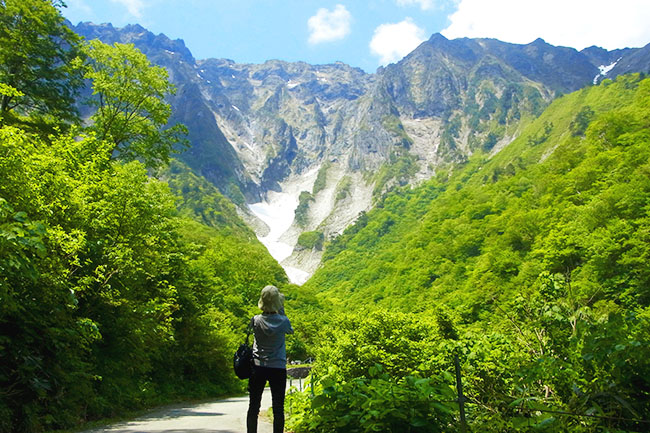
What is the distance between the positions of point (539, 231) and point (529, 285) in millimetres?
15288

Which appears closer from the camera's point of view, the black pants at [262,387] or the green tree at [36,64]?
the black pants at [262,387]

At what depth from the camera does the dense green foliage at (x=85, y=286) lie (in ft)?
22.1

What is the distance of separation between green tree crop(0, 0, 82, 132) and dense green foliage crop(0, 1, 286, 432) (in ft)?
0.53

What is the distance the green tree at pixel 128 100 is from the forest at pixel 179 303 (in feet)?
0.28

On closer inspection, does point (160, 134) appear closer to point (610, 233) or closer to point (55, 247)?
point (55, 247)

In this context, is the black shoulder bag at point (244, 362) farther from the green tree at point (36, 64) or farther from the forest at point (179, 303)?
the green tree at point (36, 64)

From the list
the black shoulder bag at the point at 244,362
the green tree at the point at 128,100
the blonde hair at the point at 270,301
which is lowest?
the black shoulder bag at the point at 244,362

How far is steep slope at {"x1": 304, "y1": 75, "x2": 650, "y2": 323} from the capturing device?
1417 inches

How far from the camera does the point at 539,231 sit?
56875 mm

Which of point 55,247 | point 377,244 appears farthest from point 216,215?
point 55,247

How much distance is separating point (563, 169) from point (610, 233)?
38096 mm

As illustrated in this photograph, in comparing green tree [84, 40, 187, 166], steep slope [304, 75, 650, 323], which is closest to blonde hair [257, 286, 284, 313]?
steep slope [304, 75, 650, 323]

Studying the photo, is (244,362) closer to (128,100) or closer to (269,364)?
(269,364)

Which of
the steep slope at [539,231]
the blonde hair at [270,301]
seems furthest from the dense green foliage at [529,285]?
the blonde hair at [270,301]
